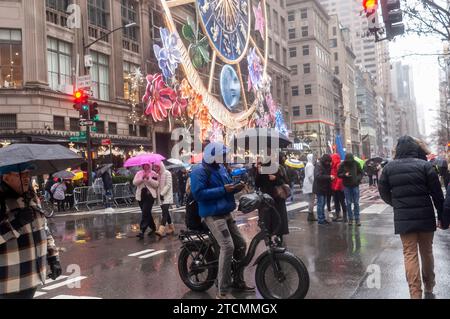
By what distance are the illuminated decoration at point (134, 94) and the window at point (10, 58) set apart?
831 cm

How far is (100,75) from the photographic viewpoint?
98.3ft

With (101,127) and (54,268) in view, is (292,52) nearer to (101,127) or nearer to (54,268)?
(101,127)

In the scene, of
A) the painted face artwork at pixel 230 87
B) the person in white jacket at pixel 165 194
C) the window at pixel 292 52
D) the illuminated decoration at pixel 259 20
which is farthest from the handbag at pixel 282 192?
the window at pixel 292 52

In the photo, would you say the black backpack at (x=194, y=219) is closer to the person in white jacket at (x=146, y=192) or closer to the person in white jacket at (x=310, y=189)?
the person in white jacket at (x=146, y=192)

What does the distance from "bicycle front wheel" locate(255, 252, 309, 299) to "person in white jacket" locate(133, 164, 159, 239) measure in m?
6.05

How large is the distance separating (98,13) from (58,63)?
575 centimetres

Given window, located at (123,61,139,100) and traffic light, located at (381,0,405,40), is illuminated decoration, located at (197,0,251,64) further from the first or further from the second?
traffic light, located at (381,0,405,40)

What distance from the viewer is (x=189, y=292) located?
6.20 meters

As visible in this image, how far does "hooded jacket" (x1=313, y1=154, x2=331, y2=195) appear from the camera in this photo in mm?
12148

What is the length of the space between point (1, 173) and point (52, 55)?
948 inches

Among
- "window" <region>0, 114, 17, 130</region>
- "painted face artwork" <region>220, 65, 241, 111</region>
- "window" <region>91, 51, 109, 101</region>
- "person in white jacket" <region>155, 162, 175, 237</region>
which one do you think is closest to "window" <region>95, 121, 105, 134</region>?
"window" <region>91, 51, 109, 101</region>

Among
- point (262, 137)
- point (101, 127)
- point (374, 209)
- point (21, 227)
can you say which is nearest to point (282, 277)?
point (21, 227)

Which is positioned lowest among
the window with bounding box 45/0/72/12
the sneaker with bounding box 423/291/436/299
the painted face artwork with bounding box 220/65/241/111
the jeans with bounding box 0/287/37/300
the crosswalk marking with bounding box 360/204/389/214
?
the sneaker with bounding box 423/291/436/299

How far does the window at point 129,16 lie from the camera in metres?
32.4
